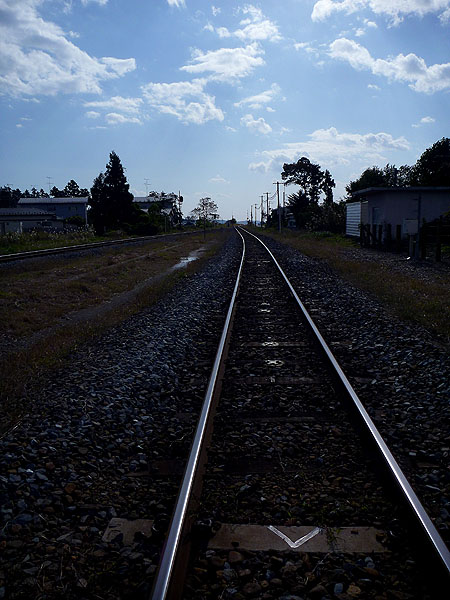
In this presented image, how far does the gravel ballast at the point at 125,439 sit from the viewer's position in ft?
9.93

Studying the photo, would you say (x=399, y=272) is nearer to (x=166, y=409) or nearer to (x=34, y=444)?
(x=166, y=409)

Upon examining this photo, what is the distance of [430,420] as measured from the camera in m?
4.89

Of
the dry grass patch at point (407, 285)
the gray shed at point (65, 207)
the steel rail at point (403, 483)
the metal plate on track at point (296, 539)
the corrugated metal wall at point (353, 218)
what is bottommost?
the metal plate on track at point (296, 539)

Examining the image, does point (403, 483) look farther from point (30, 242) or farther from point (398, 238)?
point (30, 242)

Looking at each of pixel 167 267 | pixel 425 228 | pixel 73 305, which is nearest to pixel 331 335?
pixel 73 305

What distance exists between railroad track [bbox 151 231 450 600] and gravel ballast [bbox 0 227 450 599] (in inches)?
8.2

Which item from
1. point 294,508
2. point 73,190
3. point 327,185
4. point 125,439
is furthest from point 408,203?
point 73,190

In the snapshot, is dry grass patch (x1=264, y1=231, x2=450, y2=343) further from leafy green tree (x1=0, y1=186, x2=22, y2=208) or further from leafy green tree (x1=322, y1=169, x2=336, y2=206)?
leafy green tree (x1=0, y1=186, x2=22, y2=208)

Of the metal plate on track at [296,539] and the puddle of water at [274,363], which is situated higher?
the puddle of water at [274,363]

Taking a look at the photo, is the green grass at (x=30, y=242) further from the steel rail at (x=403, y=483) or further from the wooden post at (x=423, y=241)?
the steel rail at (x=403, y=483)

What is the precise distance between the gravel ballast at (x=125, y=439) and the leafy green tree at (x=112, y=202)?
2396 inches

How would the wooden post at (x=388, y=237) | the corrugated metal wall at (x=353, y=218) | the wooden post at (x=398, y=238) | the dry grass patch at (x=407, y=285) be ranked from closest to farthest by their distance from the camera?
the dry grass patch at (x=407, y=285) → the wooden post at (x=398, y=238) → the wooden post at (x=388, y=237) → the corrugated metal wall at (x=353, y=218)

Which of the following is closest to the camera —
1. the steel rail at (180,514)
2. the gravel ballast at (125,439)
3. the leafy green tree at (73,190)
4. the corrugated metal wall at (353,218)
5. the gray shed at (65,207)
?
the steel rail at (180,514)

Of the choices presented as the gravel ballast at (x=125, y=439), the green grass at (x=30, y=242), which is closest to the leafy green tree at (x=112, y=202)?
the green grass at (x=30, y=242)
